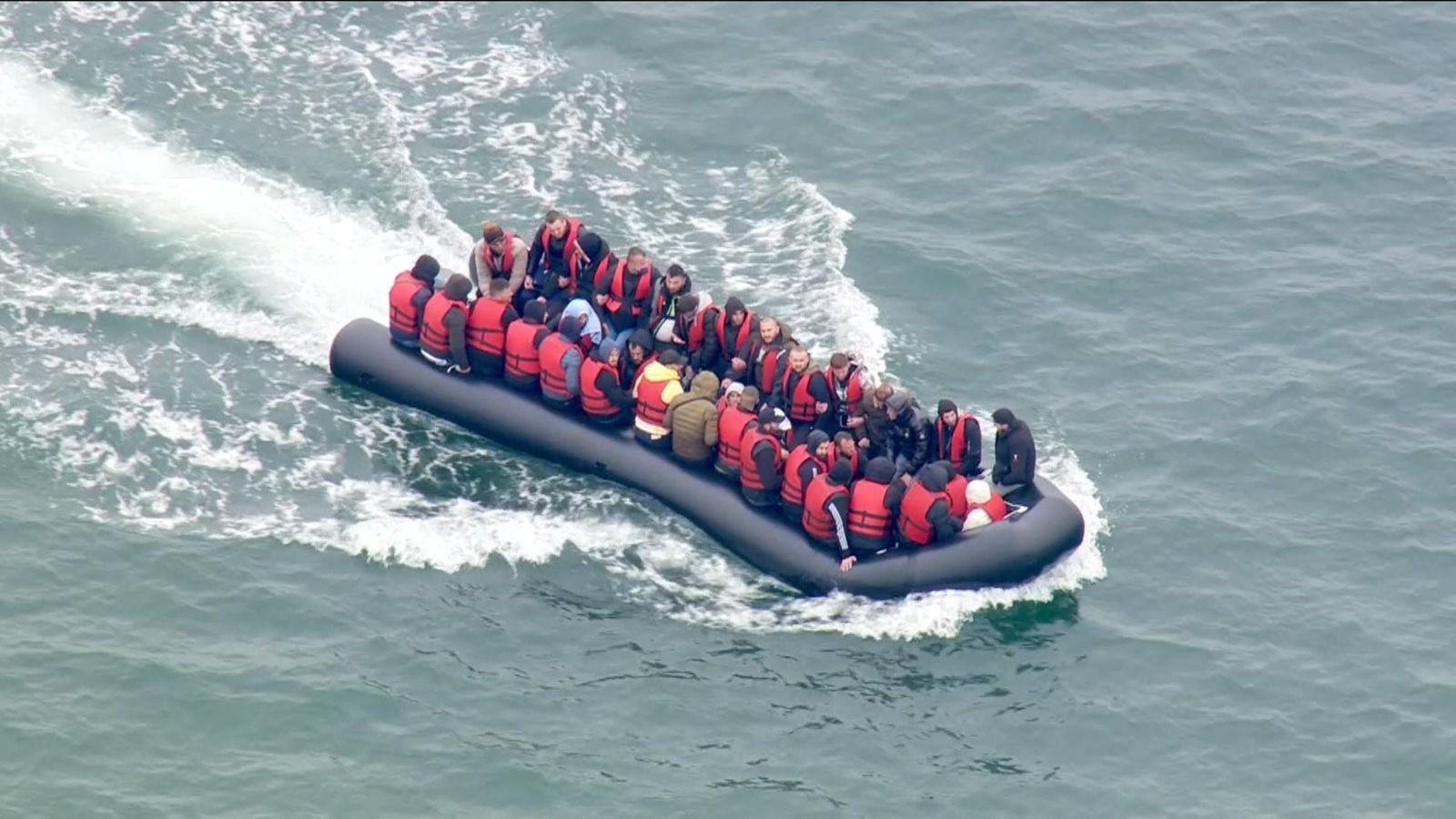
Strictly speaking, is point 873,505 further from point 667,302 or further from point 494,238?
point 494,238

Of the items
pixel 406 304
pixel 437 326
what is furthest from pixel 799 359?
pixel 406 304

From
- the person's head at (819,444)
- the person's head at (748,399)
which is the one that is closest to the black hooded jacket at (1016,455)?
the person's head at (819,444)

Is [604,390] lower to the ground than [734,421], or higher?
higher

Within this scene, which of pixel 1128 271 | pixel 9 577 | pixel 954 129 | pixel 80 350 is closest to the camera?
pixel 9 577

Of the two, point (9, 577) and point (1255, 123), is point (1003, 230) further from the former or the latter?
point (9, 577)

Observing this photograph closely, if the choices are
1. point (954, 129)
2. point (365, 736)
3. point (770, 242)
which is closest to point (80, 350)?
point (365, 736)

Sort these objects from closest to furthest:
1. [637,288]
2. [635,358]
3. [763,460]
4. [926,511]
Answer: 1. [926,511]
2. [763,460]
3. [635,358]
4. [637,288]
